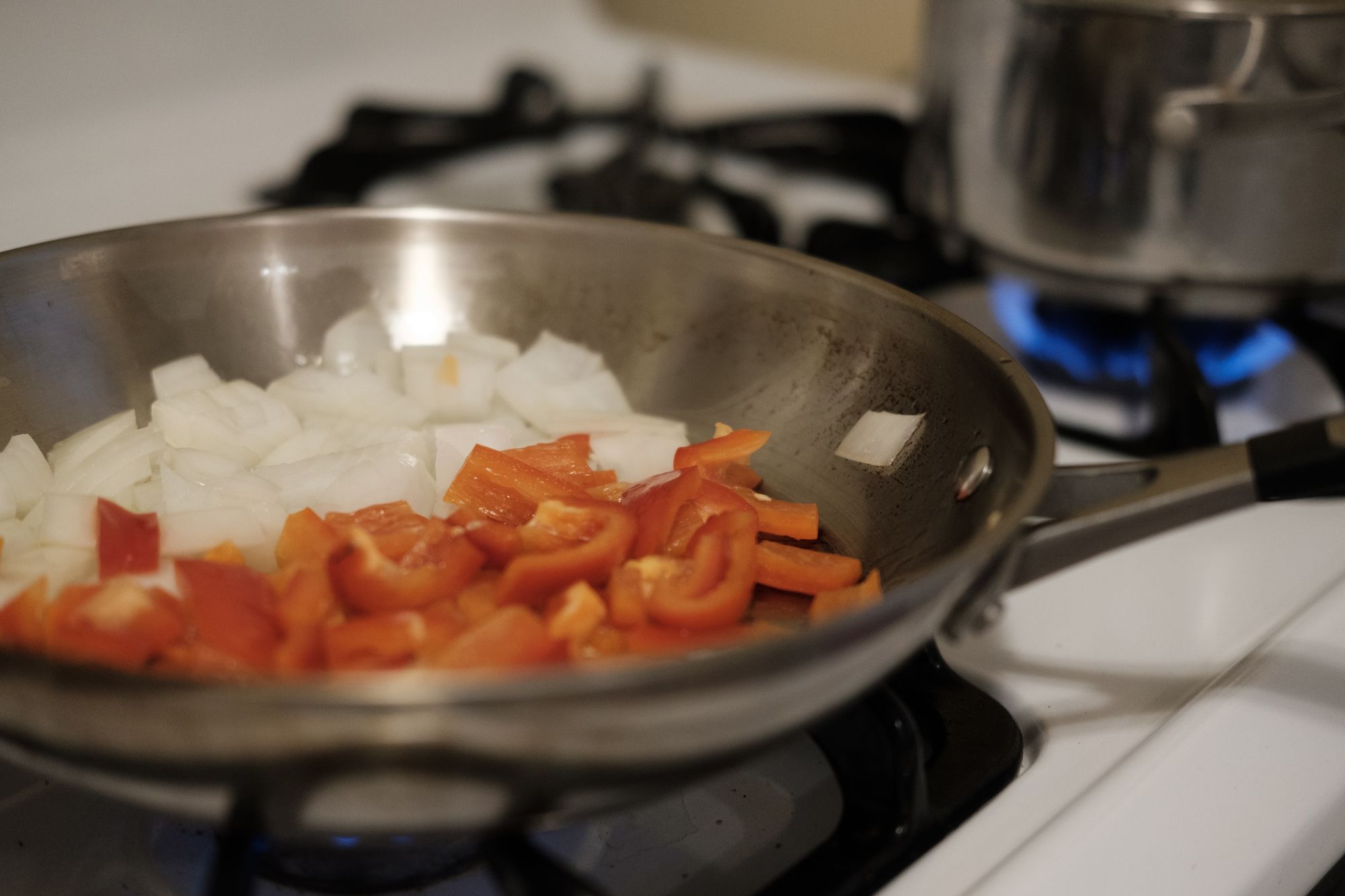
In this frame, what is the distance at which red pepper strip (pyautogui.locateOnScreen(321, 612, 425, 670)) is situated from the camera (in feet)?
1.68

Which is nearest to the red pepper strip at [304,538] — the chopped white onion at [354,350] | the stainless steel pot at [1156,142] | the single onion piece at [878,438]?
the chopped white onion at [354,350]

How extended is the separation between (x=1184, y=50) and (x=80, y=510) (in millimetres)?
858

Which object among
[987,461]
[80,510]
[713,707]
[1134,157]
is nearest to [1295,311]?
[1134,157]

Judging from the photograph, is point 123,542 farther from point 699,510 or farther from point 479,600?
point 699,510

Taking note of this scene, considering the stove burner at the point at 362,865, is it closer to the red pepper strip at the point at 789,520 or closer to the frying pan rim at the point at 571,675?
the frying pan rim at the point at 571,675

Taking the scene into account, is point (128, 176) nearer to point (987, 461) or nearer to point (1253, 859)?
point (987, 461)

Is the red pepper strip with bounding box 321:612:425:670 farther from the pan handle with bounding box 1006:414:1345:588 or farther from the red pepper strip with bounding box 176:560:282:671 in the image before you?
the pan handle with bounding box 1006:414:1345:588

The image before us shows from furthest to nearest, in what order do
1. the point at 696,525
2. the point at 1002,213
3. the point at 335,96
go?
the point at 335,96
the point at 1002,213
the point at 696,525

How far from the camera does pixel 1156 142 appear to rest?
0.95m

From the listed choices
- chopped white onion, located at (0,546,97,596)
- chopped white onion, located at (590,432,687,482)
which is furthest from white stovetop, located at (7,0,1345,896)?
chopped white onion, located at (0,546,97,596)

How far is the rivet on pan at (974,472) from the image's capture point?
2.01 feet

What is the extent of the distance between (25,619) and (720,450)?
1.26 ft

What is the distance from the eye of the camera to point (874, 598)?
23.4 inches

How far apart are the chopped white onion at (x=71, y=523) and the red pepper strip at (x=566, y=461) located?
0.76 feet
